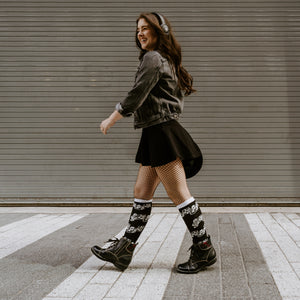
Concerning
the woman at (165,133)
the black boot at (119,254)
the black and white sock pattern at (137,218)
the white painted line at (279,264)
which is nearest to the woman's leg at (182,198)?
the woman at (165,133)

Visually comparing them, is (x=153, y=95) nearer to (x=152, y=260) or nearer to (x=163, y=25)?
(x=163, y=25)

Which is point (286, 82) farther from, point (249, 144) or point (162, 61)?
point (162, 61)

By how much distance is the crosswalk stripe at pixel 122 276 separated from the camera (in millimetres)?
2686

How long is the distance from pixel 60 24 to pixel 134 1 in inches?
55.6

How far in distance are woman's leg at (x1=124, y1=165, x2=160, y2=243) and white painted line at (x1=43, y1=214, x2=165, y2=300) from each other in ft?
1.05

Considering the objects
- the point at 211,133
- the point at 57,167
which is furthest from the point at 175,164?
the point at 57,167

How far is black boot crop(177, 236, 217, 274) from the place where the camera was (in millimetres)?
3117

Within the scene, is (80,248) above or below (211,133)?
below

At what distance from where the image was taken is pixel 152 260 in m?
3.54

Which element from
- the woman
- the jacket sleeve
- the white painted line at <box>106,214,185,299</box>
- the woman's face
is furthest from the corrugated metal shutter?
the jacket sleeve

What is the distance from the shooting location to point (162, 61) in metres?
3.04

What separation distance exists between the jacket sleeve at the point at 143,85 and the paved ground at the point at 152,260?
4.27 feet

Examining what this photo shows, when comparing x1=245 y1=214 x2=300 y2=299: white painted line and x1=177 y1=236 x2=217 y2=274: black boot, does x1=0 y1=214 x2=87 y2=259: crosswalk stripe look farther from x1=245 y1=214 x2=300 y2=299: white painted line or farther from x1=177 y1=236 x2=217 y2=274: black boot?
x1=245 y1=214 x2=300 y2=299: white painted line

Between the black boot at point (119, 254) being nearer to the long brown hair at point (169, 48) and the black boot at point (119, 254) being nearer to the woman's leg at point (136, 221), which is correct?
the woman's leg at point (136, 221)
